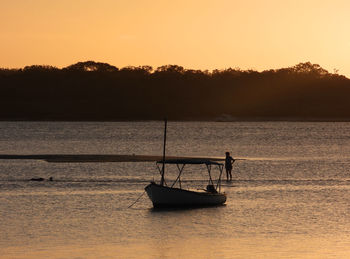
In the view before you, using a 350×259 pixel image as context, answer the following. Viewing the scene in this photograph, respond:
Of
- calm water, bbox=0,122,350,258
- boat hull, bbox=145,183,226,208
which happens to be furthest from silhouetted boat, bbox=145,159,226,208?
calm water, bbox=0,122,350,258

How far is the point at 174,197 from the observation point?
4016 centimetres

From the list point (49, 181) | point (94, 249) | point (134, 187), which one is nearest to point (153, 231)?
point (94, 249)

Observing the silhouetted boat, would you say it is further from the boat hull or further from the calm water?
the calm water

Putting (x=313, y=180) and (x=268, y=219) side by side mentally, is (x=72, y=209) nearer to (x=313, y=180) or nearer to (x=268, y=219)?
(x=268, y=219)

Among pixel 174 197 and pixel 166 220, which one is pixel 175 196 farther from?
pixel 166 220

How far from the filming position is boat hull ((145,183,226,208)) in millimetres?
39906

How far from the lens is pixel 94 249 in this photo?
29125 mm

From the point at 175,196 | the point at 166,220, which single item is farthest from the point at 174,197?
the point at 166,220

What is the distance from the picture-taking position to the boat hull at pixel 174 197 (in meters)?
39.9

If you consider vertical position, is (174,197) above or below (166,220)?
above

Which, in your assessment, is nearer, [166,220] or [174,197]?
[166,220]

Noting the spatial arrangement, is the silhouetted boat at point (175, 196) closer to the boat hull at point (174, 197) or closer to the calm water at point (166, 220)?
the boat hull at point (174, 197)

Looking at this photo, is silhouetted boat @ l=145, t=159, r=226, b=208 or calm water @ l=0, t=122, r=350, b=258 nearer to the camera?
calm water @ l=0, t=122, r=350, b=258

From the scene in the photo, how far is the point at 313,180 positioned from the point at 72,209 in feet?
75.4
